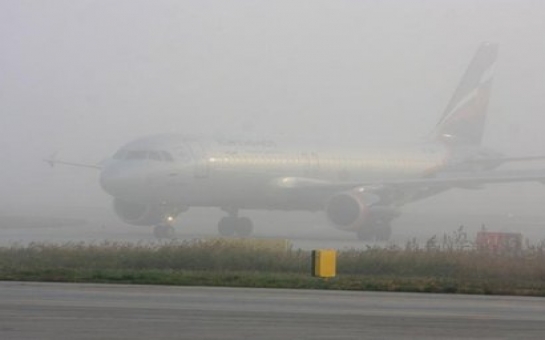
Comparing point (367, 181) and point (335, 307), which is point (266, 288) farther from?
point (367, 181)

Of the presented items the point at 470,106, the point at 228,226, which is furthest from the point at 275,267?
the point at 470,106

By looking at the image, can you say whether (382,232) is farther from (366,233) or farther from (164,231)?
(164,231)

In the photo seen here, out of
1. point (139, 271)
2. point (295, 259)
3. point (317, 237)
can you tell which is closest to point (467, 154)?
point (317, 237)

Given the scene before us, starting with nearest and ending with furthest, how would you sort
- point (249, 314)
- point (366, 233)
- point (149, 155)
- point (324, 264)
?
point (249, 314) < point (324, 264) < point (149, 155) < point (366, 233)

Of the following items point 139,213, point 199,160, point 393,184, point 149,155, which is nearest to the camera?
point 149,155

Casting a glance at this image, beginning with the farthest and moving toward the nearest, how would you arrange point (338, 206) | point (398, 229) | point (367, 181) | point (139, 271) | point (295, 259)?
point (398, 229) < point (367, 181) < point (338, 206) < point (295, 259) < point (139, 271)

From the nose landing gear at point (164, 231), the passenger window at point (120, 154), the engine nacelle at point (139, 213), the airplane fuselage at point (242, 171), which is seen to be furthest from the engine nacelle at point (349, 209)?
the passenger window at point (120, 154)

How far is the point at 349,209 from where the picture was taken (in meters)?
48.4

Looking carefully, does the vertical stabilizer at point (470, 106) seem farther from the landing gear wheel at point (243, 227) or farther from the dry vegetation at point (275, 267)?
the dry vegetation at point (275, 267)

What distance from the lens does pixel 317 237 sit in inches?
2007

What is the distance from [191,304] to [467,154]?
132 ft

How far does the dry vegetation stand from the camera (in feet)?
79.9

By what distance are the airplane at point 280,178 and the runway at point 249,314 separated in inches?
950

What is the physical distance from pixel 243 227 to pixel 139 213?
4668 mm
